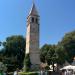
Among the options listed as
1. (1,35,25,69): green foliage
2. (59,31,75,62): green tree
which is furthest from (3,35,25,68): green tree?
(59,31,75,62): green tree

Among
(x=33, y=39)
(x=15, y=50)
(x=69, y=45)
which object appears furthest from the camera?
(x=15, y=50)

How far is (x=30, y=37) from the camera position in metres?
54.3

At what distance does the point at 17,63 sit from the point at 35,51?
50.4 feet

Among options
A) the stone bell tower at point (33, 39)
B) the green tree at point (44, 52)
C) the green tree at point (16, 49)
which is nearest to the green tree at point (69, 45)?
the stone bell tower at point (33, 39)

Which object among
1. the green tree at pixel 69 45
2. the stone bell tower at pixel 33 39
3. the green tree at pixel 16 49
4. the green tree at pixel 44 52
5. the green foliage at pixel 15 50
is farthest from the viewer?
the green tree at pixel 44 52

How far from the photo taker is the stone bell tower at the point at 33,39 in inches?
2110

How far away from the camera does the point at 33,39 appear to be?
54250mm

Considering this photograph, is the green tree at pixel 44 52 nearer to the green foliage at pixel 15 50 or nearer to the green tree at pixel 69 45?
the green foliage at pixel 15 50

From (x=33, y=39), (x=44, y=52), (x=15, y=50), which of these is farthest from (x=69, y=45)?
(x=44, y=52)

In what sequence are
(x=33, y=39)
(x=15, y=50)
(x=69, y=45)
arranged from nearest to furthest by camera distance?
(x=69, y=45) → (x=33, y=39) → (x=15, y=50)

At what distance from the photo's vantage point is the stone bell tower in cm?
5359

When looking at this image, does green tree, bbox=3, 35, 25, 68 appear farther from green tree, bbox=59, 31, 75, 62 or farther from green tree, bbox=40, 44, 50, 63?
green tree, bbox=59, 31, 75, 62

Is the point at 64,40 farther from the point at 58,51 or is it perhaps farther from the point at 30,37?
the point at 30,37

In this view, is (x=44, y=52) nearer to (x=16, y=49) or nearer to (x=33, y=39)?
(x=16, y=49)
